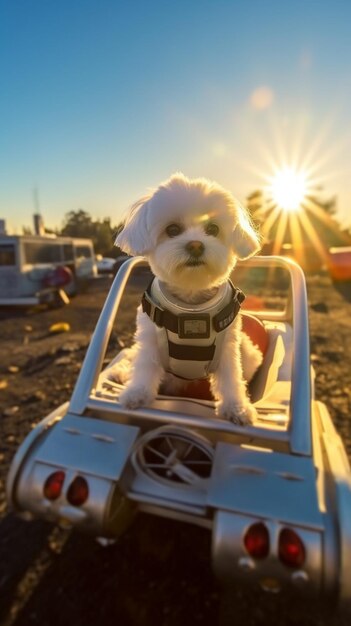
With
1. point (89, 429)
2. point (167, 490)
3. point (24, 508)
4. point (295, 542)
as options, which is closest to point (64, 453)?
point (89, 429)

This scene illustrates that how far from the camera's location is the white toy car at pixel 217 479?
1.24 meters

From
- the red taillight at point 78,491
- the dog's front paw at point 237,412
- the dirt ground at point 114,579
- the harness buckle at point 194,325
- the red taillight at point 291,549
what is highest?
the harness buckle at point 194,325

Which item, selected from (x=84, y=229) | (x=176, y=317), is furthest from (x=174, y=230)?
(x=84, y=229)

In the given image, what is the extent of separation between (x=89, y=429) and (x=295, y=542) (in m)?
0.91

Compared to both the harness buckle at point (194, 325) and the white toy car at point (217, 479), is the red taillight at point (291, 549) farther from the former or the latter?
the harness buckle at point (194, 325)

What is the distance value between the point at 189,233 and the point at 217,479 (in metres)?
1.20

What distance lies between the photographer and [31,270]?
960 centimetres

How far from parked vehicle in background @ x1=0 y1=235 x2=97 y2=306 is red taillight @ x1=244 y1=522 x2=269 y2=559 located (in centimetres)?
891

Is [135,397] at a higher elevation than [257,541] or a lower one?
higher

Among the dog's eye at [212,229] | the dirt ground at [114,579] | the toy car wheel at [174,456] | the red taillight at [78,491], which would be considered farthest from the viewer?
the dog's eye at [212,229]

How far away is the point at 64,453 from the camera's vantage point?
5.09 ft

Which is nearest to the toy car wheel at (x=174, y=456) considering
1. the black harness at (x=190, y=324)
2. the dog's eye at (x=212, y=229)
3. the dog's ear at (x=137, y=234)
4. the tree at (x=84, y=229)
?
the black harness at (x=190, y=324)

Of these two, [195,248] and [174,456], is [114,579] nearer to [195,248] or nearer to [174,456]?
[174,456]

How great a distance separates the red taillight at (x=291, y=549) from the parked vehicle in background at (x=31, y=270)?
29.5ft
